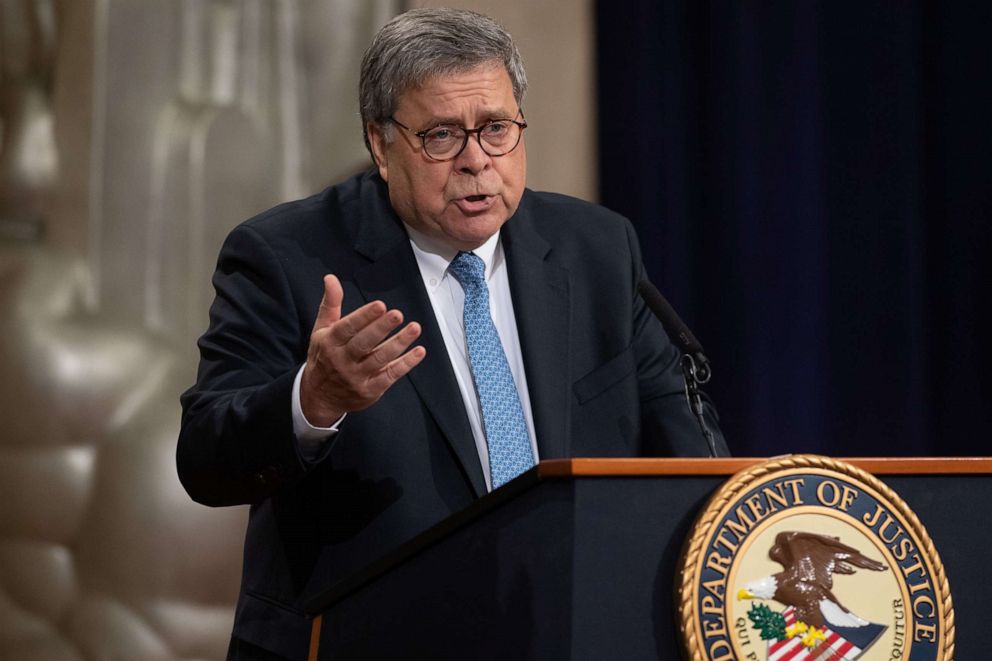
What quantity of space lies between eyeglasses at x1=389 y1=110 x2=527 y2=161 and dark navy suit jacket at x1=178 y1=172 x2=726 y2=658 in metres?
0.12

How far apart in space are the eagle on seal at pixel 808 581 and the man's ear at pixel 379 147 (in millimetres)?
→ 845

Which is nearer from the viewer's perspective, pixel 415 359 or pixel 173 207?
pixel 415 359

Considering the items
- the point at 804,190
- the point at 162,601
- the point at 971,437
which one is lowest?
the point at 162,601

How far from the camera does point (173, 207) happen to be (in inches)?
115

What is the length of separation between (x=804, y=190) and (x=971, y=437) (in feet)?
2.30

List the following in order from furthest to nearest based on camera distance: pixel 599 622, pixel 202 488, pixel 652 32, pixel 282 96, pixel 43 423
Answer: pixel 652 32, pixel 282 96, pixel 43 423, pixel 202 488, pixel 599 622

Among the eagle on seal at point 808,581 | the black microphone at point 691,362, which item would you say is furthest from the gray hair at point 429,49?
the eagle on seal at point 808,581

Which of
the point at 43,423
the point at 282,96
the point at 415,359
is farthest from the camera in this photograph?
the point at 282,96

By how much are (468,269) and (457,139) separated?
0.17m

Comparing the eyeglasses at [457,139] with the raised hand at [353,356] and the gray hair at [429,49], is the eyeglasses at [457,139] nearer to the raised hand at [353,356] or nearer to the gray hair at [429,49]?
the gray hair at [429,49]

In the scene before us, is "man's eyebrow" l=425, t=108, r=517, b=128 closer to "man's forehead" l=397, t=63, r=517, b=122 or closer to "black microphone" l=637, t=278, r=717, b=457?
"man's forehead" l=397, t=63, r=517, b=122

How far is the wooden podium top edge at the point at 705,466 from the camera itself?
3.66 ft

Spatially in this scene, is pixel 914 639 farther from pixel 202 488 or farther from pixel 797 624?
pixel 202 488

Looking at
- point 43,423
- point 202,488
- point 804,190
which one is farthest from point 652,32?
point 202,488
